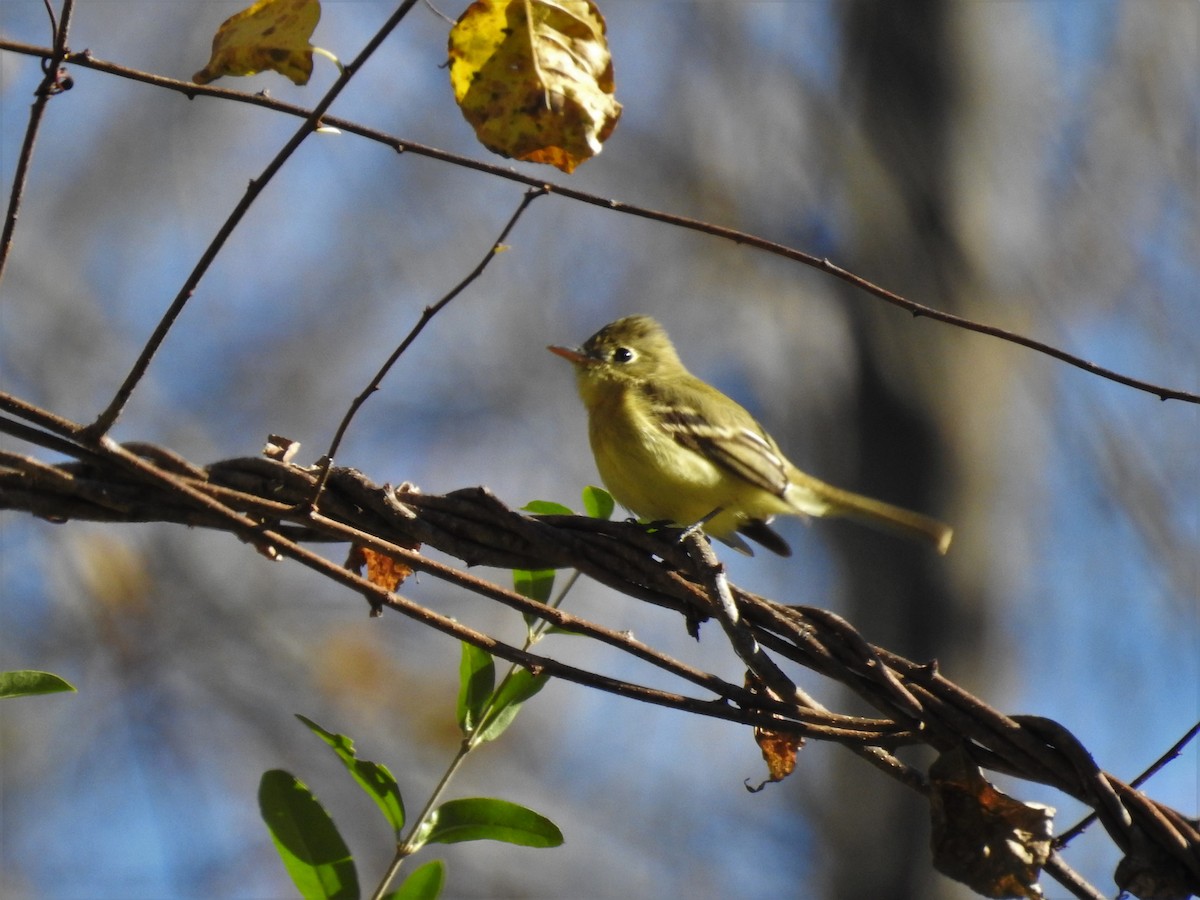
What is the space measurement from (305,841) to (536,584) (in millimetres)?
634

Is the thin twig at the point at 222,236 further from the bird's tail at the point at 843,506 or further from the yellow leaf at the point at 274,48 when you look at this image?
the bird's tail at the point at 843,506

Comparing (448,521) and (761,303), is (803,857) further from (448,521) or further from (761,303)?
(448,521)

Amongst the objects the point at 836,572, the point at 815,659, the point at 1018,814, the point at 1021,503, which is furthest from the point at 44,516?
the point at 1021,503

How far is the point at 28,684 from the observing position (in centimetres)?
174

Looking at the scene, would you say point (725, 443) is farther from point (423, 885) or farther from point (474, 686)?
point (423, 885)

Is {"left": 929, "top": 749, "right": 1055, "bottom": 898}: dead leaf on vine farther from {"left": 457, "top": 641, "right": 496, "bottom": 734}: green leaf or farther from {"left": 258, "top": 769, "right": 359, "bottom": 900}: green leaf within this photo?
{"left": 258, "top": 769, "right": 359, "bottom": 900}: green leaf

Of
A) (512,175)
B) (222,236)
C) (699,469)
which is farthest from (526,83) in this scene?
(699,469)

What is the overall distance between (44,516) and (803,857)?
831 centimetres

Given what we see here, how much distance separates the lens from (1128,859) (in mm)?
1814

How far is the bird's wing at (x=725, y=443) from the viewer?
3.89 m

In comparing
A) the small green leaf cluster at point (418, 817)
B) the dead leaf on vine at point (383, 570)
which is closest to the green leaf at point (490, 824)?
the small green leaf cluster at point (418, 817)

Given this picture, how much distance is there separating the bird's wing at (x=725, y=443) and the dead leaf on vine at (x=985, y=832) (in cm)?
205

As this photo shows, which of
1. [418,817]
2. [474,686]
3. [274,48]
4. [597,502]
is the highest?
[274,48]

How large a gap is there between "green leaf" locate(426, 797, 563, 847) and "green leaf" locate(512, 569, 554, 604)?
430 millimetres
